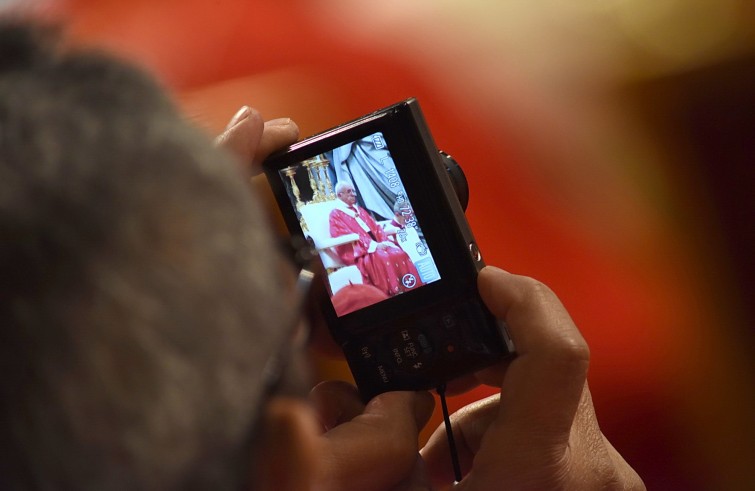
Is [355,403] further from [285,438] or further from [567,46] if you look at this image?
[567,46]

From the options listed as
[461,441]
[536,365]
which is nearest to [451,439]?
[461,441]

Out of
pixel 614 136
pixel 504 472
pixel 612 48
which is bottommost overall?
pixel 504 472

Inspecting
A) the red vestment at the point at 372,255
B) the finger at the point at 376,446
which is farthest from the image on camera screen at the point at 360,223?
the finger at the point at 376,446

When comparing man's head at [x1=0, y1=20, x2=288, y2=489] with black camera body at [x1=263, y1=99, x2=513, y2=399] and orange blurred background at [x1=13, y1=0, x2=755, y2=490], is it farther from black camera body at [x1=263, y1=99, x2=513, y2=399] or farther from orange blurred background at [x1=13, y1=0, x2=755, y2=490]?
orange blurred background at [x1=13, y1=0, x2=755, y2=490]

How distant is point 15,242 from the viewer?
313mm

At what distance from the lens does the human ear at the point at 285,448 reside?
0.42m

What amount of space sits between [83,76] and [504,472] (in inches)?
22.4

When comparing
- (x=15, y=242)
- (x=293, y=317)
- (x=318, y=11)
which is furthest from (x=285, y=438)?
(x=318, y=11)

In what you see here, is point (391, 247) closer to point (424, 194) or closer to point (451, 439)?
point (424, 194)

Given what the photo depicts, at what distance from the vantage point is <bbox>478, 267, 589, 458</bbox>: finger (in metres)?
0.74

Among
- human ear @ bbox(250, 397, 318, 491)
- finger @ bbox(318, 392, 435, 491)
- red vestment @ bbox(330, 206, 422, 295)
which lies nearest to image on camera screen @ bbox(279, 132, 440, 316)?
red vestment @ bbox(330, 206, 422, 295)

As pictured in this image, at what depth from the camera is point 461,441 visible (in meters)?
0.92

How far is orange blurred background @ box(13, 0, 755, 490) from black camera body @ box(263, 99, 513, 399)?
39cm

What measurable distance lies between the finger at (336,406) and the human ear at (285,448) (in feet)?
1.33
